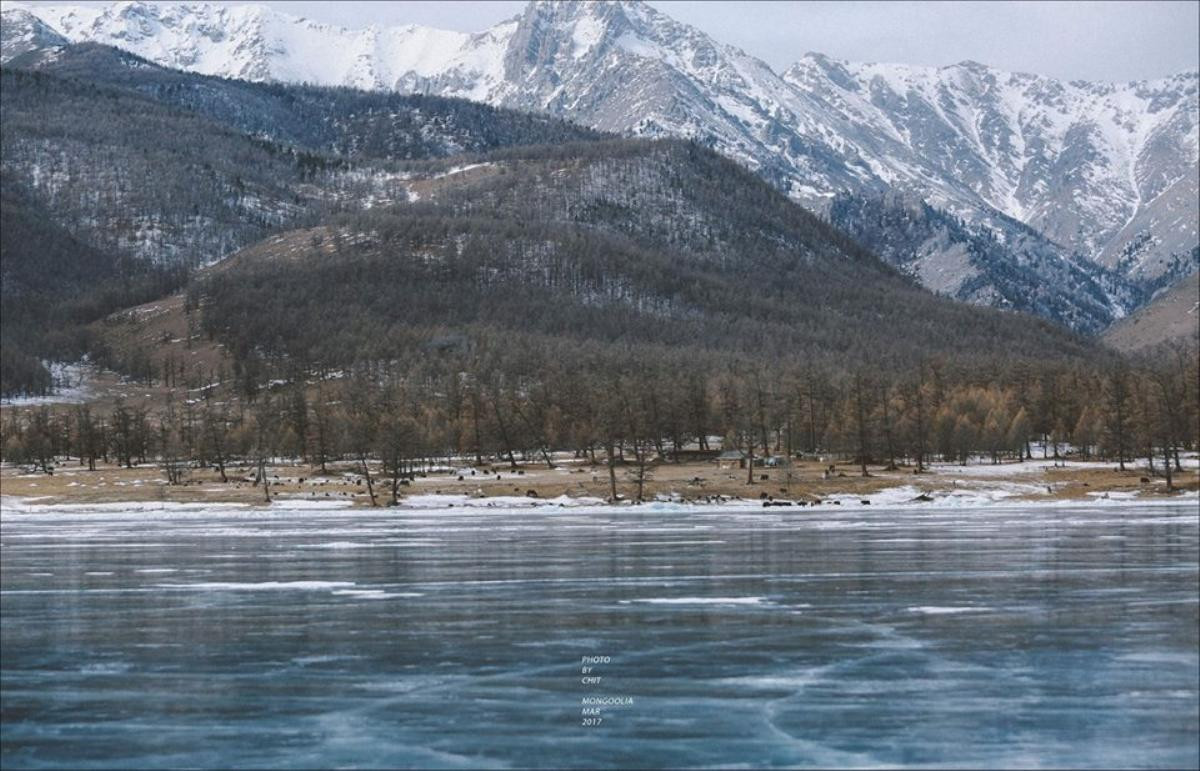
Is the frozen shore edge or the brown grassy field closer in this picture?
the frozen shore edge

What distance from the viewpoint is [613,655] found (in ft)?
141

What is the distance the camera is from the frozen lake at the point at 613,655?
107ft

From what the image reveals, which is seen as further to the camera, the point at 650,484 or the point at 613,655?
the point at 650,484

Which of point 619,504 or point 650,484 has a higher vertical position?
point 650,484

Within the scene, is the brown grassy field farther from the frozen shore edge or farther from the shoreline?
the frozen shore edge

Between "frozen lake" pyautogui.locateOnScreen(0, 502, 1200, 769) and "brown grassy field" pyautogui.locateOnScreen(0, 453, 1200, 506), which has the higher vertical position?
"brown grassy field" pyautogui.locateOnScreen(0, 453, 1200, 506)

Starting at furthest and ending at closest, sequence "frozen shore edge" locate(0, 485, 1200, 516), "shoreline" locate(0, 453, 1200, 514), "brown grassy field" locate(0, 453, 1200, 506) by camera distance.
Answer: "brown grassy field" locate(0, 453, 1200, 506)
"shoreline" locate(0, 453, 1200, 514)
"frozen shore edge" locate(0, 485, 1200, 516)

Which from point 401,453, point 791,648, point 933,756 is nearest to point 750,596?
point 791,648

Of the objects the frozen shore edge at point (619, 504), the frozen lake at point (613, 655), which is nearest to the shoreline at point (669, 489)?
the frozen shore edge at point (619, 504)

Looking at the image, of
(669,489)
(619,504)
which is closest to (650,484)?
(669,489)

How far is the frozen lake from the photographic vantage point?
32.7 meters

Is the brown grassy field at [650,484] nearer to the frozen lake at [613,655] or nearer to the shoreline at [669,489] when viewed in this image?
the shoreline at [669,489]

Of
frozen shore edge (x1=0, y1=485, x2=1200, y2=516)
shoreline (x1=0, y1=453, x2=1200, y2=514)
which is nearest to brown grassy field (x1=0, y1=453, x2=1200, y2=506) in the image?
shoreline (x1=0, y1=453, x2=1200, y2=514)

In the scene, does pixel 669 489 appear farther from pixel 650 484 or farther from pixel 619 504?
pixel 619 504
